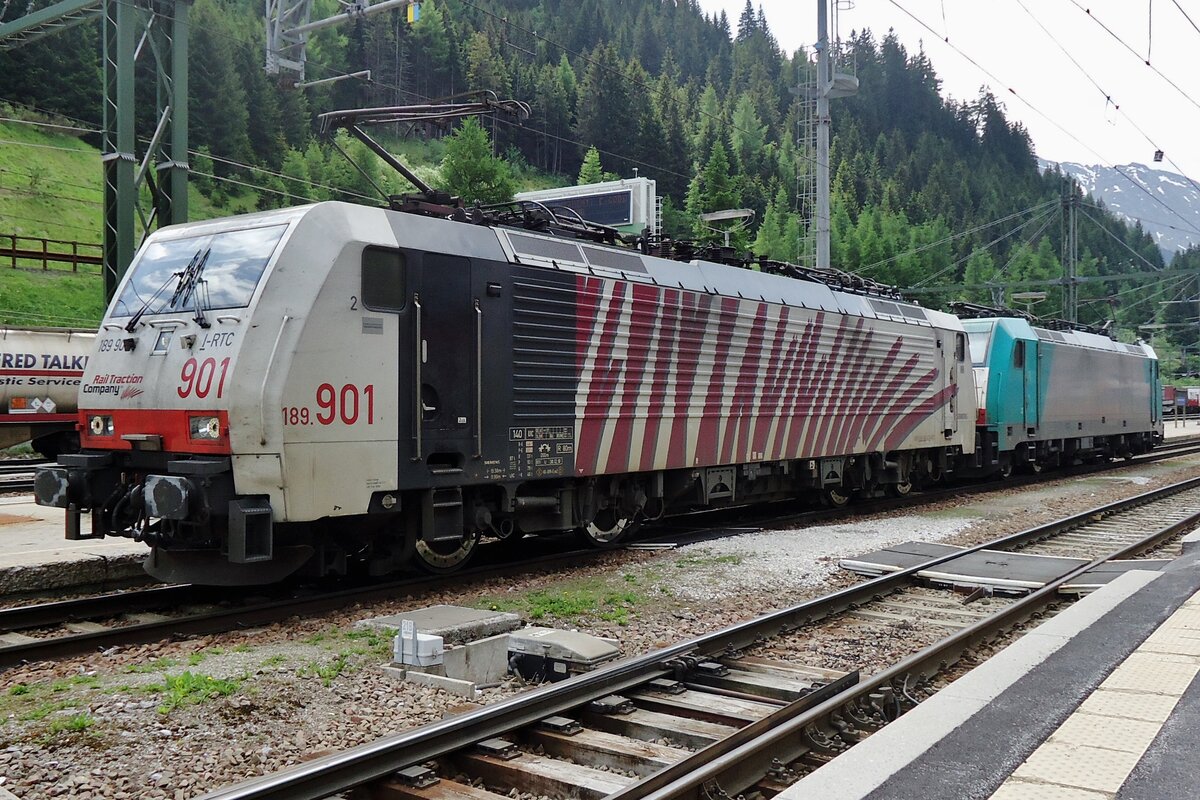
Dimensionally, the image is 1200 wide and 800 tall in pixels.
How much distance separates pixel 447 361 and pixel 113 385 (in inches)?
112

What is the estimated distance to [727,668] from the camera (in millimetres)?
6543

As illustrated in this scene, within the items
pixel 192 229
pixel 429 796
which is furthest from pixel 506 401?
pixel 429 796

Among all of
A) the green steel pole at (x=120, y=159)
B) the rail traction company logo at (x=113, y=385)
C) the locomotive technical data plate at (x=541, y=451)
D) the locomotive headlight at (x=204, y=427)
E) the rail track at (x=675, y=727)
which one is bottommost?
the rail track at (x=675, y=727)

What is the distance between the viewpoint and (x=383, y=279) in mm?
8461

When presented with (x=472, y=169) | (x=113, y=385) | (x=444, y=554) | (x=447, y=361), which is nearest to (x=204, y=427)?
(x=113, y=385)

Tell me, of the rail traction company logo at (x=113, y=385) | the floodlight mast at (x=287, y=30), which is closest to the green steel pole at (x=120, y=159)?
the floodlight mast at (x=287, y=30)

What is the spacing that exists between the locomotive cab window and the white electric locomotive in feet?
0.06

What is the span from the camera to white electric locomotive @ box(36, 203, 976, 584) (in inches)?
301

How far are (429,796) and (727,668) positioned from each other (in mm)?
2709

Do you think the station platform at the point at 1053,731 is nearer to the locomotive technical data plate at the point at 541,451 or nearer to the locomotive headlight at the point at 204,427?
the locomotive technical data plate at the point at 541,451

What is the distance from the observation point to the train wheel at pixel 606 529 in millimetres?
11516

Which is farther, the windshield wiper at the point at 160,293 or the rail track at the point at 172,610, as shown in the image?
the windshield wiper at the point at 160,293

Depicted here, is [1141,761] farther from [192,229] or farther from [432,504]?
[192,229]

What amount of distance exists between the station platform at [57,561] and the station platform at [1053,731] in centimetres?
763
